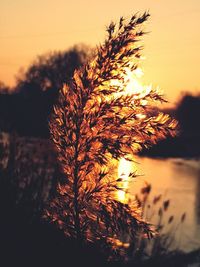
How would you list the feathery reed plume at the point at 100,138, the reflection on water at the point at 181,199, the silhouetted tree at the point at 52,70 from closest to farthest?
the feathery reed plume at the point at 100,138 < the reflection on water at the point at 181,199 < the silhouetted tree at the point at 52,70

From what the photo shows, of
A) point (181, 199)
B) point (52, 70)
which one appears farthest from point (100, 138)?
point (52, 70)

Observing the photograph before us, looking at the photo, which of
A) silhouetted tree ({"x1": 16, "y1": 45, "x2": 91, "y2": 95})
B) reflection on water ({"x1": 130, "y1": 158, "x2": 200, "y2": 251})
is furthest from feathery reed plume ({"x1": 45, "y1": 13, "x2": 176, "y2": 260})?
silhouetted tree ({"x1": 16, "y1": 45, "x2": 91, "y2": 95})

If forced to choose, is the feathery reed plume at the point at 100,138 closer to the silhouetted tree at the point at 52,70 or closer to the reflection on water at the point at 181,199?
the reflection on water at the point at 181,199

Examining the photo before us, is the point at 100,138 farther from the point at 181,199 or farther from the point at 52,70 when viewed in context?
the point at 52,70

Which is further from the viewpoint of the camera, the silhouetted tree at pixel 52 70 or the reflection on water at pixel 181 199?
the silhouetted tree at pixel 52 70

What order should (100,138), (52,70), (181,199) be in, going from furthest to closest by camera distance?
(52,70), (181,199), (100,138)

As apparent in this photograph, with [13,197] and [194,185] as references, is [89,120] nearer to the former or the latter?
[13,197]

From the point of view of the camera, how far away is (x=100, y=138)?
8.05 feet

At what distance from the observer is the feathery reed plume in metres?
2.48

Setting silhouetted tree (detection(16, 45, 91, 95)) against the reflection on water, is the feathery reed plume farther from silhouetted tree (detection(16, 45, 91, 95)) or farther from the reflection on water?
silhouetted tree (detection(16, 45, 91, 95))

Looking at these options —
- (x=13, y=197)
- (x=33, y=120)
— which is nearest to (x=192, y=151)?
(x=33, y=120)

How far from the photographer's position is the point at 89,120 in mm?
2447

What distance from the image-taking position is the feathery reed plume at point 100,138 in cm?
248

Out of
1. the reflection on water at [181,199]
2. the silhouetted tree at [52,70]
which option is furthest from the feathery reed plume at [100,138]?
the silhouetted tree at [52,70]
